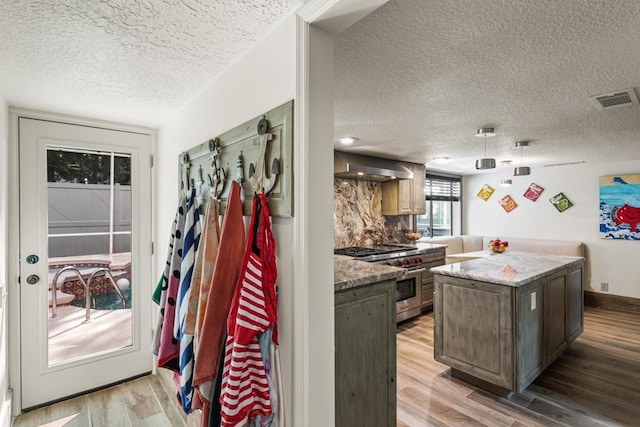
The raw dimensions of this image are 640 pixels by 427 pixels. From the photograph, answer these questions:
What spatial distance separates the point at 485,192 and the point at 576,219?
1.59 meters

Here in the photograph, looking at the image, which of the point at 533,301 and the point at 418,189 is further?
the point at 418,189

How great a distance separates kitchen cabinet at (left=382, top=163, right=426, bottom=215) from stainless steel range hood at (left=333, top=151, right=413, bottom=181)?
17 centimetres

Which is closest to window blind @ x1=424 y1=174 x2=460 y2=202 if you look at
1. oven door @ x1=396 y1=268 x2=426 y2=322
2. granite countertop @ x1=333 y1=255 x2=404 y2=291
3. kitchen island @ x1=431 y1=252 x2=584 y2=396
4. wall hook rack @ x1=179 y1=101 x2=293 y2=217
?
oven door @ x1=396 y1=268 x2=426 y2=322

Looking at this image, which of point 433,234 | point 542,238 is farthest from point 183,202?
point 542,238

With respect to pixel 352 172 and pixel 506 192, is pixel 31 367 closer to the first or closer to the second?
pixel 352 172

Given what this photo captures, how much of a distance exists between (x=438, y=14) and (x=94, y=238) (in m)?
2.71

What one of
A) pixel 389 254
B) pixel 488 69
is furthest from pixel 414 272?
pixel 488 69

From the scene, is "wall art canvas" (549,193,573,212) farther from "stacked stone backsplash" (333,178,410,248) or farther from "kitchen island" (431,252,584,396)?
"kitchen island" (431,252,584,396)

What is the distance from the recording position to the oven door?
418 cm

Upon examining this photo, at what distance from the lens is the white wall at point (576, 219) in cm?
498

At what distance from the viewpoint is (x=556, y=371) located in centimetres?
297

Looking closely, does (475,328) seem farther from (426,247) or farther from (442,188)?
(442,188)

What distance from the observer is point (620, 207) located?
4984mm

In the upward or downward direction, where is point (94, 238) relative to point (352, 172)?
downward
